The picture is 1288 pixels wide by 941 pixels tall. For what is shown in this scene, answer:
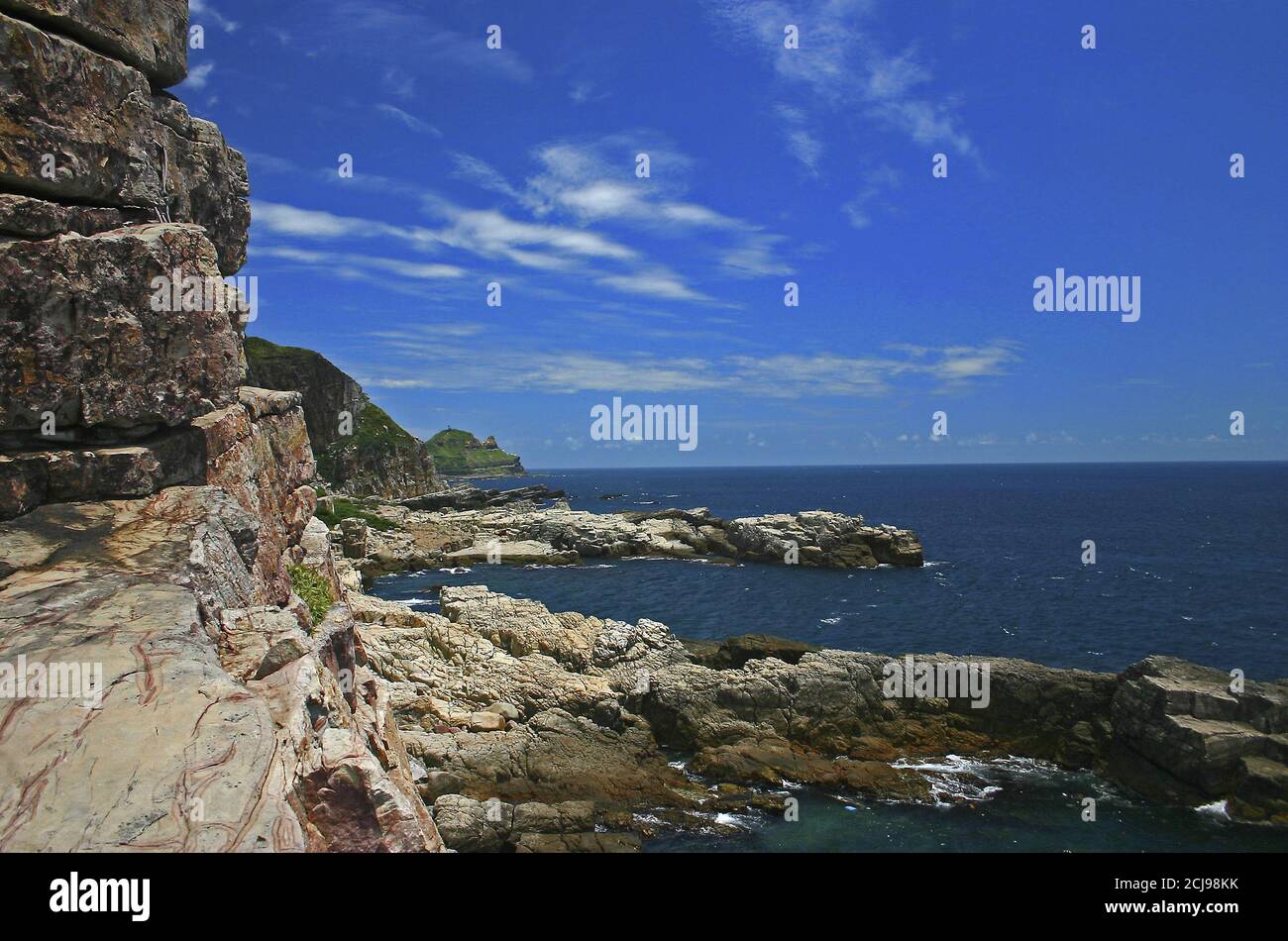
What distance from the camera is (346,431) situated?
108 m

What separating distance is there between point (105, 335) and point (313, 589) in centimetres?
737

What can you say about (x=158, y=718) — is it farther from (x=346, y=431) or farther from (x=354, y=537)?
→ (x=346, y=431)

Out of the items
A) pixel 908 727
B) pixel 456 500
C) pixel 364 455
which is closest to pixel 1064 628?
pixel 908 727

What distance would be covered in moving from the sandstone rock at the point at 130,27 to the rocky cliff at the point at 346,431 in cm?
7712

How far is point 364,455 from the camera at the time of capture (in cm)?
13012

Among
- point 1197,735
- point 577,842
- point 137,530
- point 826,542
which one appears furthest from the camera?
point 826,542

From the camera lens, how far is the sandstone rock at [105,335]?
12.0 metres

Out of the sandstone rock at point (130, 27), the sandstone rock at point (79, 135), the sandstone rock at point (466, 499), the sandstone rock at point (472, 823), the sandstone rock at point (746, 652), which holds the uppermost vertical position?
the sandstone rock at point (130, 27)

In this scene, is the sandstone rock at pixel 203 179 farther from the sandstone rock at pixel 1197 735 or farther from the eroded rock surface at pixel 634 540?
the eroded rock surface at pixel 634 540

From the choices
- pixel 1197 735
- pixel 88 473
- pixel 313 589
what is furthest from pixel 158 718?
pixel 1197 735

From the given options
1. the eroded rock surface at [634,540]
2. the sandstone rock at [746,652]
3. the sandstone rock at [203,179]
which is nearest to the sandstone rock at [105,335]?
the sandstone rock at [203,179]

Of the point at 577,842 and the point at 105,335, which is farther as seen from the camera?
the point at 577,842

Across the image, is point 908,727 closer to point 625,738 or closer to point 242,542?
point 625,738
